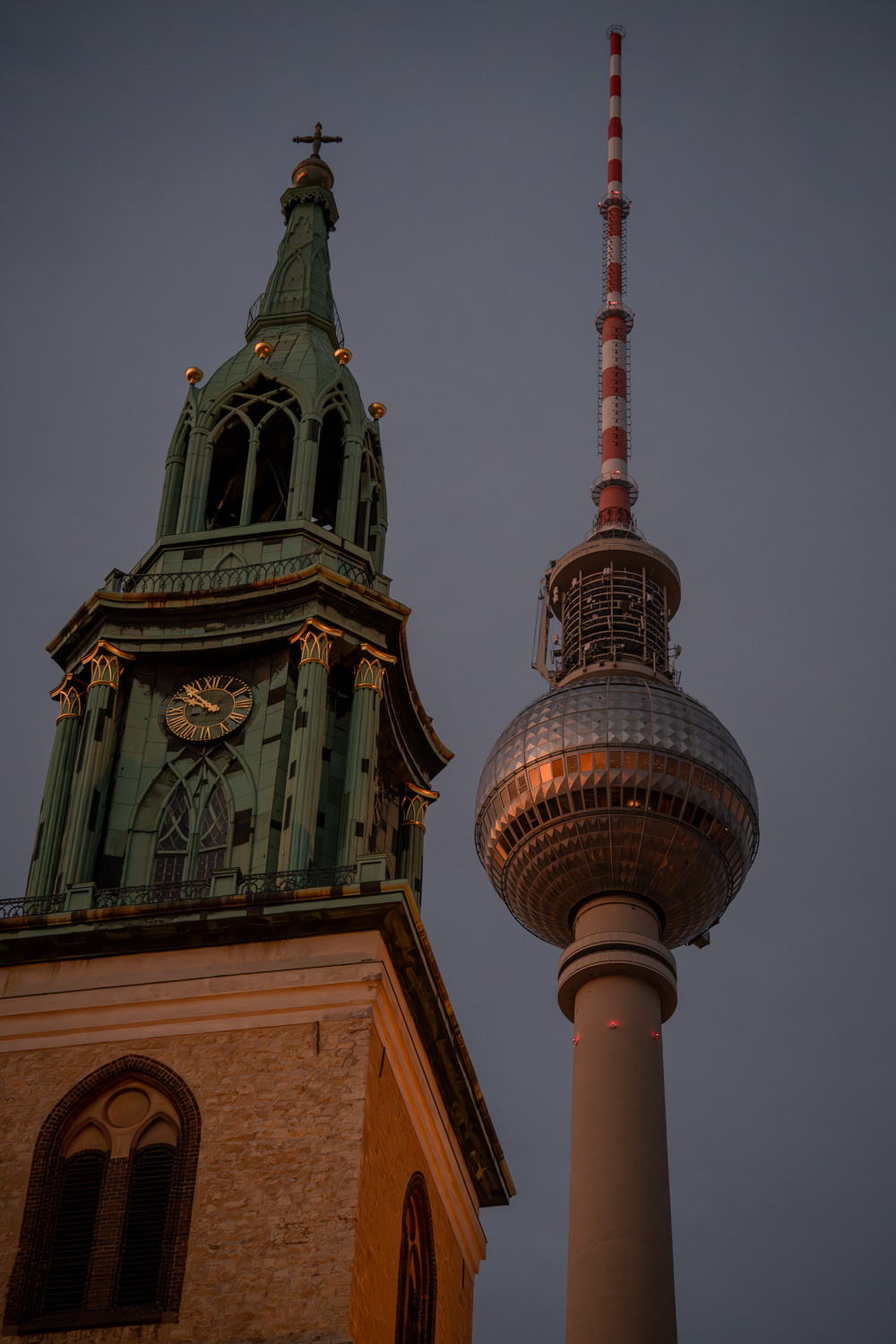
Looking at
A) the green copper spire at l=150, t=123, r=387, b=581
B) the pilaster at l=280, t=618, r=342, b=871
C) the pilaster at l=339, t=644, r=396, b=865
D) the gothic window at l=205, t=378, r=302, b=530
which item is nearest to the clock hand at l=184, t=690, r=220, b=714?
the pilaster at l=280, t=618, r=342, b=871

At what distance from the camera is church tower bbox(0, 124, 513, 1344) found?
102ft

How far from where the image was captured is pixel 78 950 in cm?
3494

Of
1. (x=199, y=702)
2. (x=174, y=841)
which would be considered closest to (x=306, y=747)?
(x=174, y=841)

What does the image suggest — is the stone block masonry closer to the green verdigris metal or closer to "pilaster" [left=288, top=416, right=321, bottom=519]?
the green verdigris metal

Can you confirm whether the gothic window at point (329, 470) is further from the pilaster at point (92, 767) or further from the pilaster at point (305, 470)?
the pilaster at point (92, 767)

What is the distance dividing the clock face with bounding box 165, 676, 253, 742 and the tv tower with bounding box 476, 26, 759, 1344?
42028 millimetres

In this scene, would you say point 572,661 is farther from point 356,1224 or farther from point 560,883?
point 356,1224

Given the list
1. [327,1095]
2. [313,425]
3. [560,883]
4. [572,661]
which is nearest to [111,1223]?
[327,1095]

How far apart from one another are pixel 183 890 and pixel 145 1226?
732 cm

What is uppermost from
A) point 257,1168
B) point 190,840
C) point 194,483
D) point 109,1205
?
point 194,483

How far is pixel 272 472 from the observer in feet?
158

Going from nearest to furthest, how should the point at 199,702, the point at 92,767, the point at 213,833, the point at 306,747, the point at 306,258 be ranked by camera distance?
the point at 306,747 < the point at 213,833 < the point at 92,767 < the point at 199,702 < the point at 306,258

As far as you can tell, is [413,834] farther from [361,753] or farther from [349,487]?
[349,487]

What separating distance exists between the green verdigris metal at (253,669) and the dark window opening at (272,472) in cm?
7
